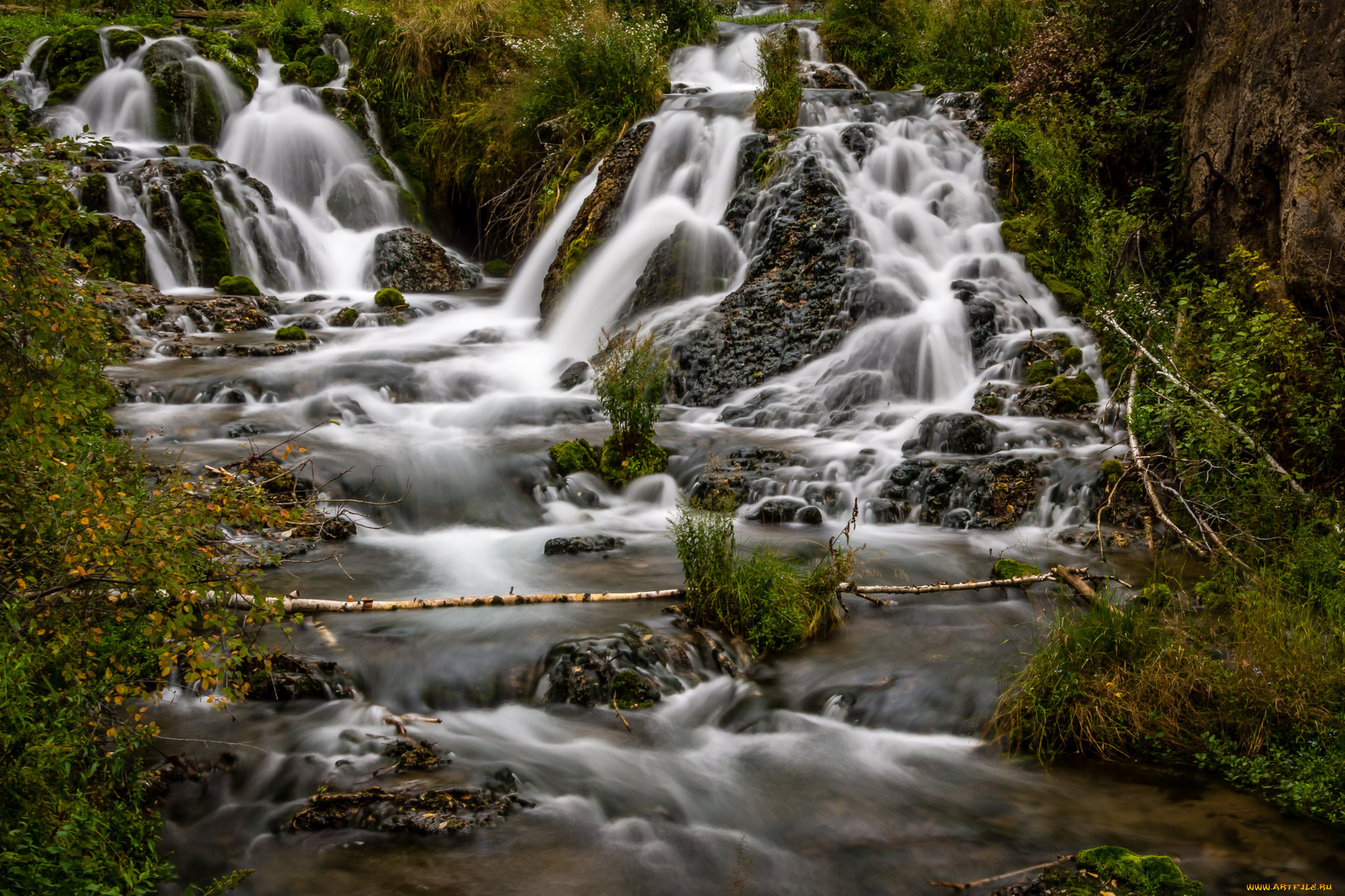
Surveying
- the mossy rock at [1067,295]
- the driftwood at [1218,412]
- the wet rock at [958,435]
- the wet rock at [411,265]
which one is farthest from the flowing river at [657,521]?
the driftwood at [1218,412]

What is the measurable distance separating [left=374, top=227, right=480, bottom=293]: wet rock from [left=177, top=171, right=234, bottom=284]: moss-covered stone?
2.27 metres

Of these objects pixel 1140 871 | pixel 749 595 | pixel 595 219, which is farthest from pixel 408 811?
pixel 595 219

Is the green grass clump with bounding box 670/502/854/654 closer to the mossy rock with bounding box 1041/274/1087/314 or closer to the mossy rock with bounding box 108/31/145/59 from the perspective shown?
the mossy rock with bounding box 1041/274/1087/314

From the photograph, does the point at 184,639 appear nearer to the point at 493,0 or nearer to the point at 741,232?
the point at 741,232

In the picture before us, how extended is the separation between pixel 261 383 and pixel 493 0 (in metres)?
10.8

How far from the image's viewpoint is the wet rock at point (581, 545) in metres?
6.77

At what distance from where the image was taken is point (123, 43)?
16016 millimetres

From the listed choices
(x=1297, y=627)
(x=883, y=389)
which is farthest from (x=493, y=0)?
(x=1297, y=627)

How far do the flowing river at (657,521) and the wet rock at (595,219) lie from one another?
18 cm

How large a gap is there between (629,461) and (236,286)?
326 inches

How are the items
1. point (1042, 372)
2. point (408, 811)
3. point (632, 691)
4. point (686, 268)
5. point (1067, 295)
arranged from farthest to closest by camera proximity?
point (686, 268) < point (1067, 295) < point (1042, 372) < point (632, 691) < point (408, 811)

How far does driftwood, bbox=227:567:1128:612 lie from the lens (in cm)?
482

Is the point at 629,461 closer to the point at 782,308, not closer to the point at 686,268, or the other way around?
the point at 782,308

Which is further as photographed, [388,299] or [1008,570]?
[388,299]
